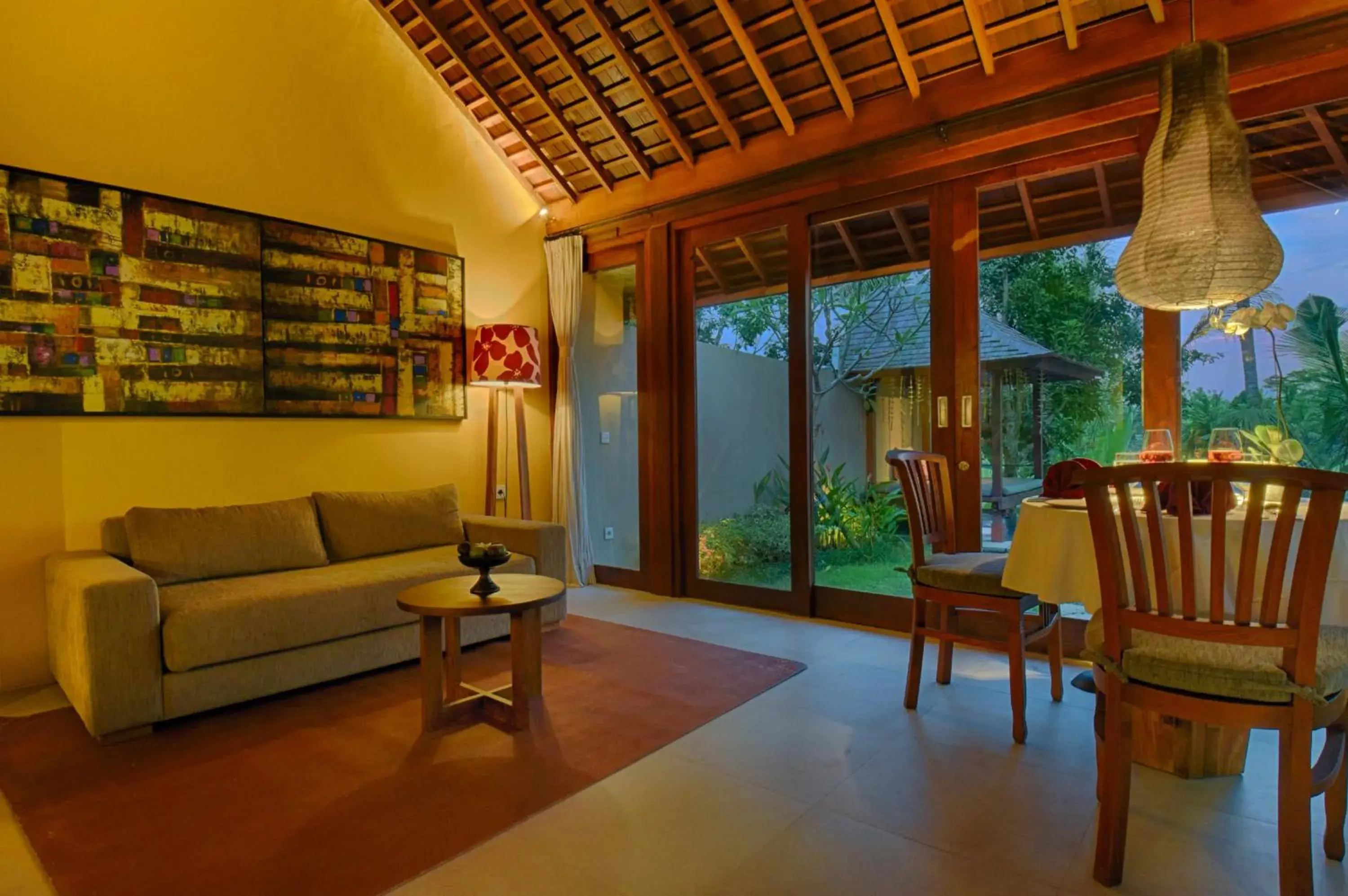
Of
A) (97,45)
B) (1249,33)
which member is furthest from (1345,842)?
(97,45)

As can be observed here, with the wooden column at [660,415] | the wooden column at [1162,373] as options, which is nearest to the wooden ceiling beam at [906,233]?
the wooden column at [1162,373]

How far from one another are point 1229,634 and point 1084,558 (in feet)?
1.48

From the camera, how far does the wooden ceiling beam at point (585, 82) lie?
381 cm

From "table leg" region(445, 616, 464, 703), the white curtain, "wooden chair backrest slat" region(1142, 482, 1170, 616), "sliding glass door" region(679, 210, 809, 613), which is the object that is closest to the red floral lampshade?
the white curtain

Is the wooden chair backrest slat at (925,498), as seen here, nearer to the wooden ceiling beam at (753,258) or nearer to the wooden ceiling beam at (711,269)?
the wooden ceiling beam at (753,258)

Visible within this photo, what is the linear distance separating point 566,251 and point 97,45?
2.58 meters

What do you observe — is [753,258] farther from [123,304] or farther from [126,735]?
[126,735]

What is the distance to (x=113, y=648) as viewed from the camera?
2.36m

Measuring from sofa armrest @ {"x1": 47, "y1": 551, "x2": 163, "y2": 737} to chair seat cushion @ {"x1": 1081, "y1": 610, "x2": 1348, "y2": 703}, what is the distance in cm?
291

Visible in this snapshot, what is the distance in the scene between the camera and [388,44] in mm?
4281

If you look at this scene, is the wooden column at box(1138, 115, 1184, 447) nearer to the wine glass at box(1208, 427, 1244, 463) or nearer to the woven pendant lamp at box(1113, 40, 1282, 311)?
the woven pendant lamp at box(1113, 40, 1282, 311)

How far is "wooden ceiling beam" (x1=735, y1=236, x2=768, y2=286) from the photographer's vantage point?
4.30m

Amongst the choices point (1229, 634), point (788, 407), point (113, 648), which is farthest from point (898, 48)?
point (113, 648)

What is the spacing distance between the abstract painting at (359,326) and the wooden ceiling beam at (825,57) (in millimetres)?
2453
